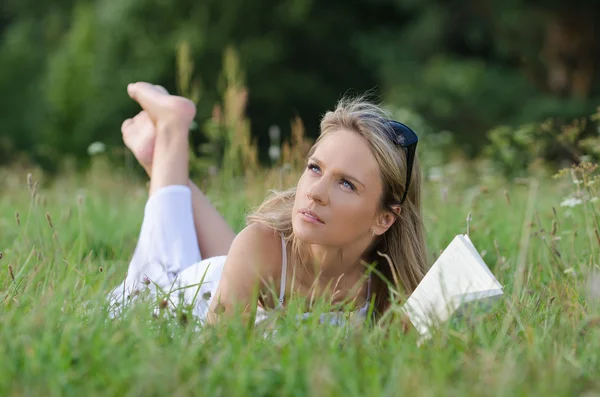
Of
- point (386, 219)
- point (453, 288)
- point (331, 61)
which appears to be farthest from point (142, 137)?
point (331, 61)

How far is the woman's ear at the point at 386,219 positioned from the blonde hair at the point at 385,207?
0.02m

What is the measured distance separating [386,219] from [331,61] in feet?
46.2

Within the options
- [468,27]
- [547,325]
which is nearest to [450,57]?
[468,27]

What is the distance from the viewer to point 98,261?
3311 mm

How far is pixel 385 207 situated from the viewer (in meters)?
2.70

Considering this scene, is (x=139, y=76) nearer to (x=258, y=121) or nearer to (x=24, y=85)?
(x=258, y=121)

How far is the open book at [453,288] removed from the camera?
2.03 meters

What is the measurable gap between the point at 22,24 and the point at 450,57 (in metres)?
13.2

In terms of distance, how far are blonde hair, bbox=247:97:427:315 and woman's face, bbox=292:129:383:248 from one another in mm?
43

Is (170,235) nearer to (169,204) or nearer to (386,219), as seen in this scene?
(169,204)

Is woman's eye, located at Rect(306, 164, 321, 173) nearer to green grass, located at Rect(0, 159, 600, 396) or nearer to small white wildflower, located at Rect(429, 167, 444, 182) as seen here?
green grass, located at Rect(0, 159, 600, 396)

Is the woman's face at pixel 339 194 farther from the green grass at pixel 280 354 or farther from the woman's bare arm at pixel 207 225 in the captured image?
the woman's bare arm at pixel 207 225

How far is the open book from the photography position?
203 cm

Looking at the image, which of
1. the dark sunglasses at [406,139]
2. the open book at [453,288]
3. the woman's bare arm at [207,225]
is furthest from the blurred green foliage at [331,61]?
the open book at [453,288]
